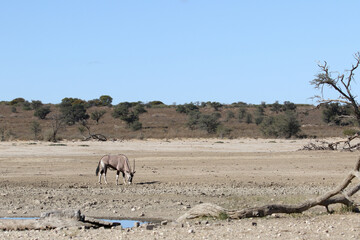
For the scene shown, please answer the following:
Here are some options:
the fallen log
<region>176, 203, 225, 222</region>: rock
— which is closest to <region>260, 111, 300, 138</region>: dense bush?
the fallen log

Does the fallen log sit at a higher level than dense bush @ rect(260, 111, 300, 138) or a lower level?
lower

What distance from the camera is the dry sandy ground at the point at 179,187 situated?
1121 cm

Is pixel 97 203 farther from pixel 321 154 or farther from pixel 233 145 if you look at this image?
pixel 233 145

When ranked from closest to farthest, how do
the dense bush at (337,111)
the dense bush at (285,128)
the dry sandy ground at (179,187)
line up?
the dry sandy ground at (179,187)
the dense bush at (337,111)
the dense bush at (285,128)

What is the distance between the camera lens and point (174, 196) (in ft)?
57.2

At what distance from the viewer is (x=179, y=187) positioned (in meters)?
19.5

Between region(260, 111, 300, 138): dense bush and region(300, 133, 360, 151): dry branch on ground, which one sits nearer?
region(300, 133, 360, 151): dry branch on ground

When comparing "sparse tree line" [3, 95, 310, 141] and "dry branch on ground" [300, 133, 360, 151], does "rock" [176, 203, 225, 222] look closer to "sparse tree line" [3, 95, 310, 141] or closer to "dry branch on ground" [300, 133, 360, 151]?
"dry branch on ground" [300, 133, 360, 151]

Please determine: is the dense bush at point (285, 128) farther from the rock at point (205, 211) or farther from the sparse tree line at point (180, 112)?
the rock at point (205, 211)

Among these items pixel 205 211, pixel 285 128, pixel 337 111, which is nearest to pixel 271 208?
pixel 205 211

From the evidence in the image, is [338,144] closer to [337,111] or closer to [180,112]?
[337,111]

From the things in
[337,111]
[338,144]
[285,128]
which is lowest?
[338,144]

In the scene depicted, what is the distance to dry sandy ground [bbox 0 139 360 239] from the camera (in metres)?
11.2

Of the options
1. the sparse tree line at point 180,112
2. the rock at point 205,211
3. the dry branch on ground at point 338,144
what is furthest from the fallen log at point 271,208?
the sparse tree line at point 180,112
